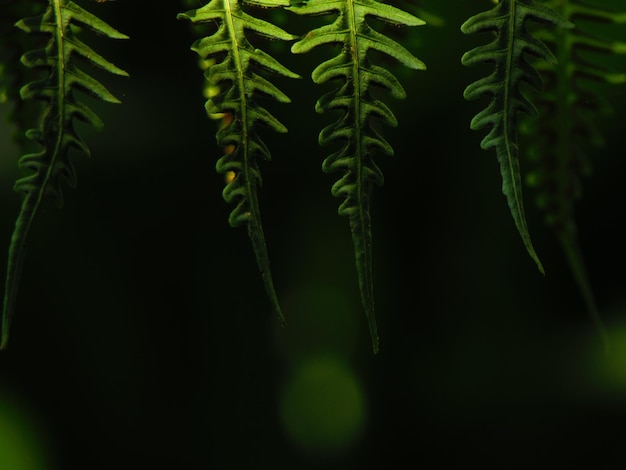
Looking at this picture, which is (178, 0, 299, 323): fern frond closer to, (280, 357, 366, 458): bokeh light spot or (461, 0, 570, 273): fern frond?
(461, 0, 570, 273): fern frond

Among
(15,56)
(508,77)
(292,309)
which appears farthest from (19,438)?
(508,77)

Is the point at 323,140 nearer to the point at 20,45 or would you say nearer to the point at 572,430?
the point at 20,45

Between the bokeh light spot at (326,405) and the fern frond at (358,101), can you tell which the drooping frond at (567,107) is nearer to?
the fern frond at (358,101)

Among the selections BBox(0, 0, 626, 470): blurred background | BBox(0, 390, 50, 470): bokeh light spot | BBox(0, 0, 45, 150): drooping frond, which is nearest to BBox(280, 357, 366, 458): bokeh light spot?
BBox(0, 0, 626, 470): blurred background

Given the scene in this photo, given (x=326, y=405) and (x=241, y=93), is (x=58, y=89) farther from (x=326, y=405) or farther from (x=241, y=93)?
(x=326, y=405)

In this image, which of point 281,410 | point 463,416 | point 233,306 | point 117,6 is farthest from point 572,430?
point 117,6

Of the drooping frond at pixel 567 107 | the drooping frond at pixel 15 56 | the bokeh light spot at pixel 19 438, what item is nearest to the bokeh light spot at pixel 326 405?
the bokeh light spot at pixel 19 438
